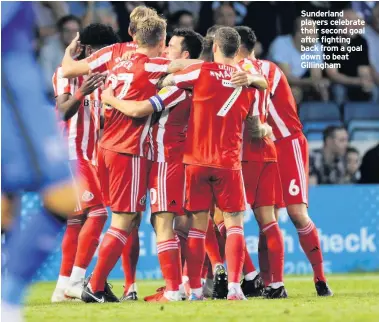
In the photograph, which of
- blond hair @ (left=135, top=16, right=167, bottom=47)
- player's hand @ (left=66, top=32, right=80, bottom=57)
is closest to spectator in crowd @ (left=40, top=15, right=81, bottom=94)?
player's hand @ (left=66, top=32, right=80, bottom=57)

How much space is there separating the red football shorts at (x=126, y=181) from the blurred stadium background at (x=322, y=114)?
4.15 meters

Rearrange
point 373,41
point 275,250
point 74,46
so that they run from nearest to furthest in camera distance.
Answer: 1. point 275,250
2. point 74,46
3. point 373,41

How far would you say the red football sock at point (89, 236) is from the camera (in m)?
7.83

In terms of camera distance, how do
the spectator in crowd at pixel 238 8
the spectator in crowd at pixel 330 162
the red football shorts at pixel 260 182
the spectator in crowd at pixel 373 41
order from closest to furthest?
the red football shorts at pixel 260 182 < the spectator in crowd at pixel 330 162 < the spectator in crowd at pixel 238 8 < the spectator in crowd at pixel 373 41

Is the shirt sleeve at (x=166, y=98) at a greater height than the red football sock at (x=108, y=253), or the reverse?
the shirt sleeve at (x=166, y=98)

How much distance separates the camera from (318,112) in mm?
13547

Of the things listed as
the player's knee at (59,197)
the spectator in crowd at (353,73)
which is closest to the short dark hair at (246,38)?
the player's knee at (59,197)

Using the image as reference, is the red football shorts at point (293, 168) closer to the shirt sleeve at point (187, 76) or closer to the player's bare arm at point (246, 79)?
the player's bare arm at point (246, 79)

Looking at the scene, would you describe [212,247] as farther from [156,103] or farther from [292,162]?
[156,103]

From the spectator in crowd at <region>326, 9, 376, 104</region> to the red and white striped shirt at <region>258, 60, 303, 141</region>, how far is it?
5637mm

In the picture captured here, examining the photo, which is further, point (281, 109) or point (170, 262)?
point (281, 109)

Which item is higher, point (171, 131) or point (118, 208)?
point (171, 131)

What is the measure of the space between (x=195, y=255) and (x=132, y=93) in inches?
49.5

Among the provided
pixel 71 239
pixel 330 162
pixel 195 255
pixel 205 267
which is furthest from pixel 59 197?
pixel 330 162
